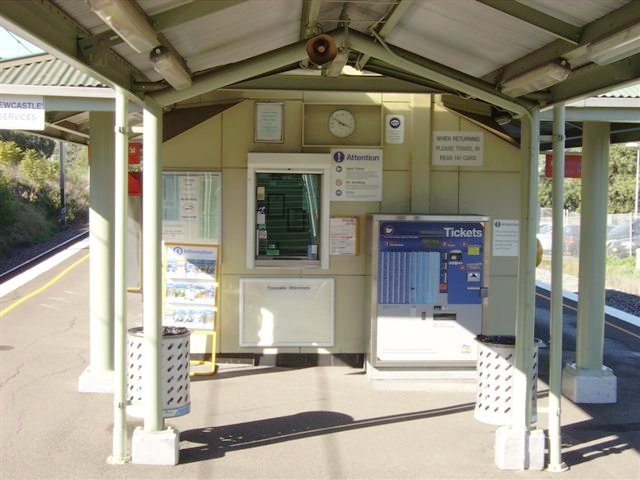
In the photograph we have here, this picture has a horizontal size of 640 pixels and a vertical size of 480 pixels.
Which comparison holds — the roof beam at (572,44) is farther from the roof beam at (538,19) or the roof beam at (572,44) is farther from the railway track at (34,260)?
the railway track at (34,260)

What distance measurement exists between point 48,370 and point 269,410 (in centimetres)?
305

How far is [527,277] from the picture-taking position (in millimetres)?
5215

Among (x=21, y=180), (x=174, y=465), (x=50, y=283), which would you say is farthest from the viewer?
(x=21, y=180)

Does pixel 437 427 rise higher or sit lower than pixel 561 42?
lower

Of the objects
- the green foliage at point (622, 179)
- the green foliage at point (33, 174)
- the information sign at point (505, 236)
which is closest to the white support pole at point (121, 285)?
the information sign at point (505, 236)

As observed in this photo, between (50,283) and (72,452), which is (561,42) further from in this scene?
(50,283)

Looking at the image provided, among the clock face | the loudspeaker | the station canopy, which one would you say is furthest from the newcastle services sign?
the clock face

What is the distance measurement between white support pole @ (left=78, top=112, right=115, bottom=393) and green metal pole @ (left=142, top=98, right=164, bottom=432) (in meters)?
2.13

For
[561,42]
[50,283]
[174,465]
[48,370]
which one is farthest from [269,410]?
[50,283]

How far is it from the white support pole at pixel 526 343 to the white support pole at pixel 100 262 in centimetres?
407

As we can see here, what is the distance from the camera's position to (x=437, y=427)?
6.18 metres

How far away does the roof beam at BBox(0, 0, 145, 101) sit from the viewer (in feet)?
10.2

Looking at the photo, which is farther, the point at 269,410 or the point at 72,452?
the point at 269,410

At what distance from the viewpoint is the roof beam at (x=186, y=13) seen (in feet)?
12.9
